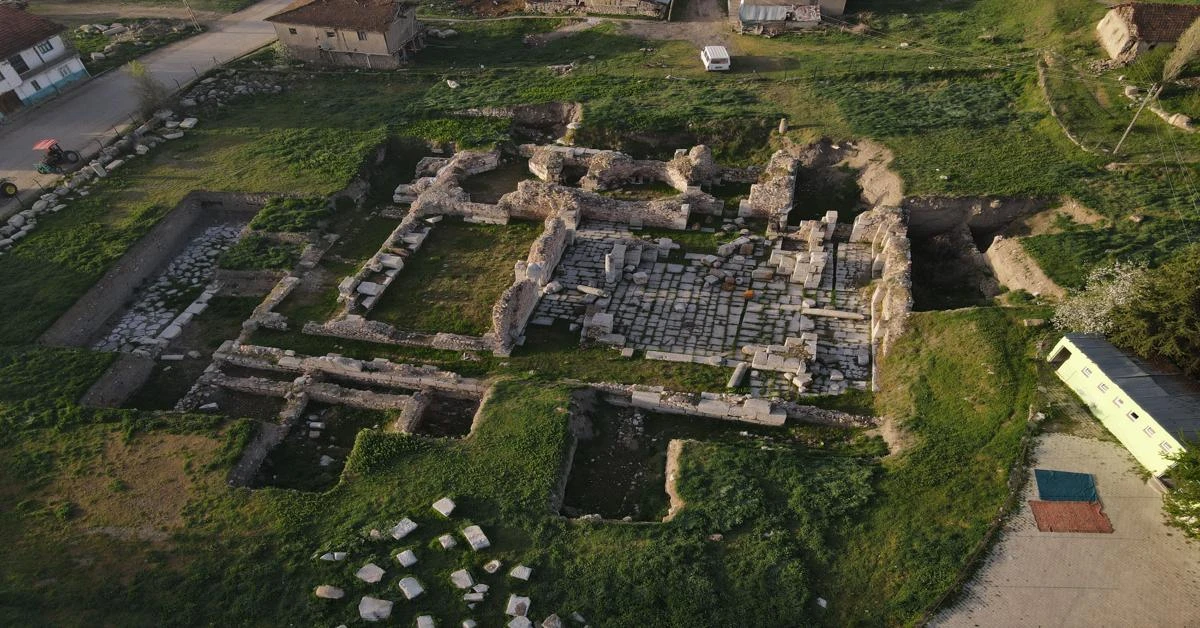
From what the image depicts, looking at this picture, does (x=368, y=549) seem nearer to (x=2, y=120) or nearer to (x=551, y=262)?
(x=551, y=262)

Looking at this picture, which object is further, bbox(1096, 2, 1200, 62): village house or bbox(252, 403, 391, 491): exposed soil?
bbox(1096, 2, 1200, 62): village house

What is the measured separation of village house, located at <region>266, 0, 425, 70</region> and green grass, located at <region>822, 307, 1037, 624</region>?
29.1 metres

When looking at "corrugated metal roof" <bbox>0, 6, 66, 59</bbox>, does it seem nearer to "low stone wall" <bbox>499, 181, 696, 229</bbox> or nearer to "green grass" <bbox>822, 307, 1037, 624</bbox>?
"low stone wall" <bbox>499, 181, 696, 229</bbox>

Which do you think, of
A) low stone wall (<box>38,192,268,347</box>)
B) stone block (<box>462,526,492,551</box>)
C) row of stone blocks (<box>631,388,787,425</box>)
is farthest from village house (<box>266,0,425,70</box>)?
stone block (<box>462,526,492,551</box>)

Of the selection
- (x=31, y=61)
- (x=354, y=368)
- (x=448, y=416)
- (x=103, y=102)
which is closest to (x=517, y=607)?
(x=448, y=416)

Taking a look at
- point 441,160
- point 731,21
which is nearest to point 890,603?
point 441,160

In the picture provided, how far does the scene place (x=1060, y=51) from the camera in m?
29.6

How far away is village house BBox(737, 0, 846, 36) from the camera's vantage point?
35344mm

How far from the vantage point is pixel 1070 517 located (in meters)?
13.8

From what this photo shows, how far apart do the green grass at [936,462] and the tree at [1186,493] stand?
2718mm

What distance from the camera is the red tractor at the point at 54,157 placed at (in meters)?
27.8

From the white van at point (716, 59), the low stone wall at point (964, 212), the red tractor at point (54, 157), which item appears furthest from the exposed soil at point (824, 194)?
the red tractor at point (54, 157)

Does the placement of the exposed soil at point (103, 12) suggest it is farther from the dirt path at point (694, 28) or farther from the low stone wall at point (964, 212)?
the low stone wall at point (964, 212)

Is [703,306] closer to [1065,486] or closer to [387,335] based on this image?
[387,335]
